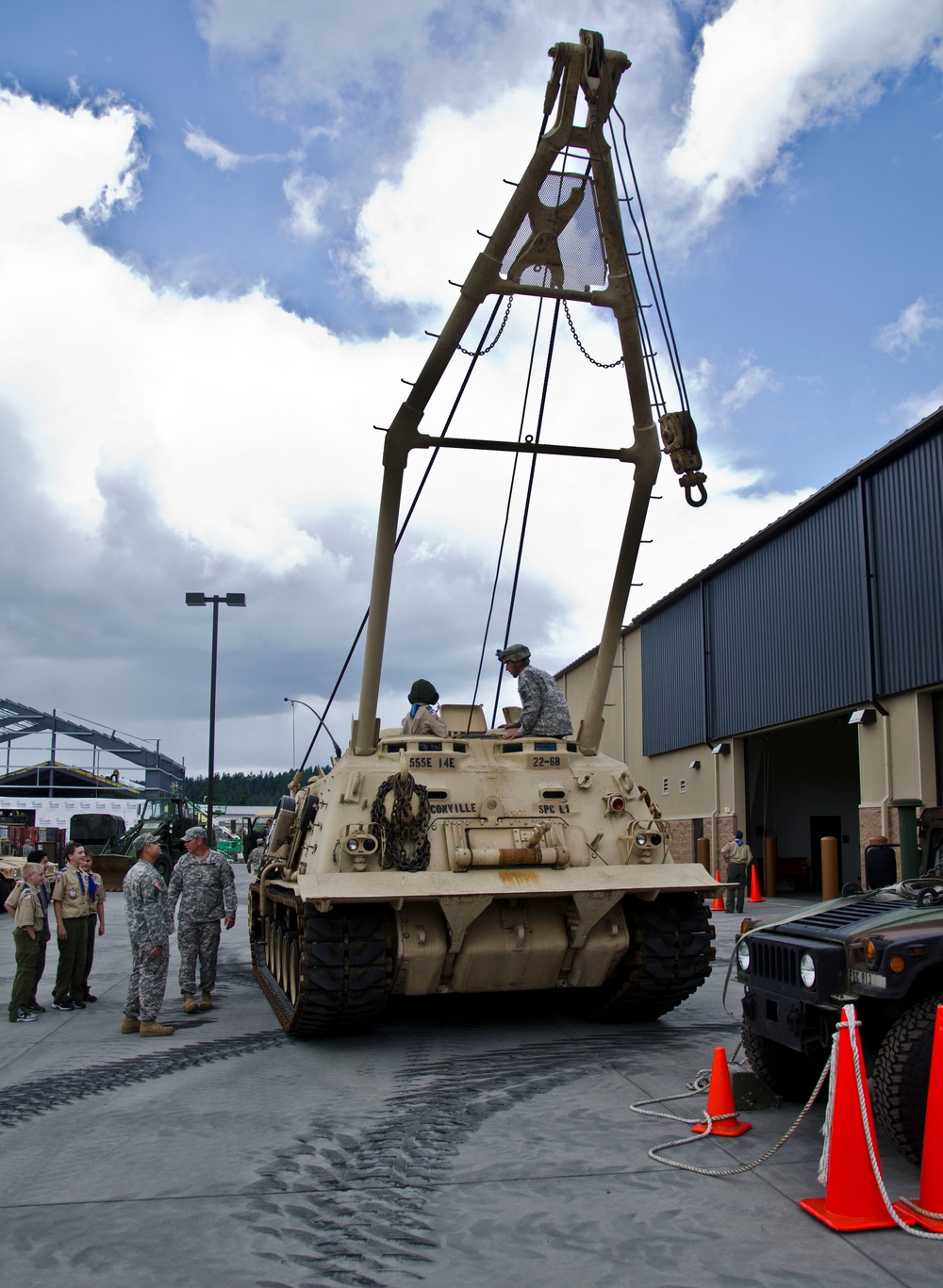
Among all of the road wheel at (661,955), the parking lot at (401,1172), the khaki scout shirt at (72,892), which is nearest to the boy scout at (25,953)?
the khaki scout shirt at (72,892)

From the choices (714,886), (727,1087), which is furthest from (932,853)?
(727,1087)

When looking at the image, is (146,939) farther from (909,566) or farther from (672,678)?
(672,678)

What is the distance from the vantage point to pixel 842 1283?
388cm

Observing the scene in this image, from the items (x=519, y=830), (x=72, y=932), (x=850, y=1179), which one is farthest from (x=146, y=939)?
(x=850, y=1179)

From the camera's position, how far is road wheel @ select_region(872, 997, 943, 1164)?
480cm

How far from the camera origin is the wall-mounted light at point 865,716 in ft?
65.3

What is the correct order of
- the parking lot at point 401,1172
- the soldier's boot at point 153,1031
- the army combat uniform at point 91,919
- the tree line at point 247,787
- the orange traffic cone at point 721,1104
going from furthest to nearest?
the tree line at point 247,787
the army combat uniform at point 91,919
the soldier's boot at point 153,1031
the orange traffic cone at point 721,1104
the parking lot at point 401,1172

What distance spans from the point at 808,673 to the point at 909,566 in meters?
4.37

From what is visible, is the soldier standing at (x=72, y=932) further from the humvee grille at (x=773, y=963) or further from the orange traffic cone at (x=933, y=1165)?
the orange traffic cone at (x=933, y=1165)

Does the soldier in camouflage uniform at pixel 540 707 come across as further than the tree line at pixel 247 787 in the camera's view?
No

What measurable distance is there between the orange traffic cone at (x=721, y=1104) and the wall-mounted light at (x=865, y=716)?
15.2 m

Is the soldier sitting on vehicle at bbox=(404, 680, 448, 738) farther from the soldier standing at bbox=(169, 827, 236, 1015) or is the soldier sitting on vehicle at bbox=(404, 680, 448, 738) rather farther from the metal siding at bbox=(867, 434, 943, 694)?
the metal siding at bbox=(867, 434, 943, 694)

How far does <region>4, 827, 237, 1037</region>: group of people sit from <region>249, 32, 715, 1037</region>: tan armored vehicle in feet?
2.25

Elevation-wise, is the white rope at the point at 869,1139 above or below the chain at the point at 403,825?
below
